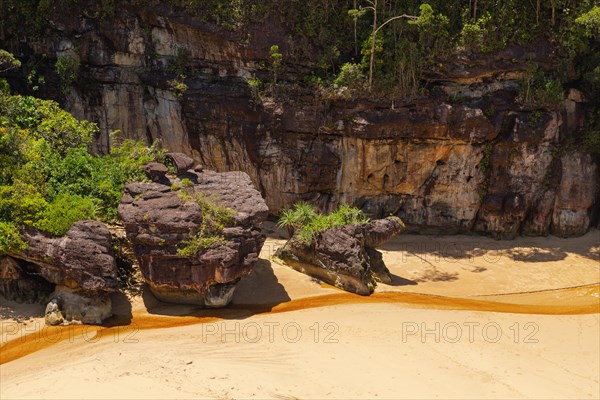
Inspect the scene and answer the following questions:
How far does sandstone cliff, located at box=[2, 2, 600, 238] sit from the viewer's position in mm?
22312

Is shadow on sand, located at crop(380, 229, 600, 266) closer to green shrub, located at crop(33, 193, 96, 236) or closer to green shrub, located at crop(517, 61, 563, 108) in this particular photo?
green shrub, located at crop(517, 61, 563, 108)

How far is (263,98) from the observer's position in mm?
22844

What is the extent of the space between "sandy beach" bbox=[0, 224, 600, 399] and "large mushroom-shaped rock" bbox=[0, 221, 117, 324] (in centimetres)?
50

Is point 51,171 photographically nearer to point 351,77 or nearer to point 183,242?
point 183,242

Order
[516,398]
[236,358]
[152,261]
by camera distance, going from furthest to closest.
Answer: [152,261]
[236,358]
[516,398]

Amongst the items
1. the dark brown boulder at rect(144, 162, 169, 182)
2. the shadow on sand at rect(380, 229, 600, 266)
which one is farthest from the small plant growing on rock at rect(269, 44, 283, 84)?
the shadow on sand at rect(380, 229, 600, 266)

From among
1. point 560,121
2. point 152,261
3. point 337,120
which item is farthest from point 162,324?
point 560,121

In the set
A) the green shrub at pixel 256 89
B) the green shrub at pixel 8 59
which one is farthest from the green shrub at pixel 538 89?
the green shrub at pixel 8 59

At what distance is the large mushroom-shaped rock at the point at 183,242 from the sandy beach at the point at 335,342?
64 centimetres

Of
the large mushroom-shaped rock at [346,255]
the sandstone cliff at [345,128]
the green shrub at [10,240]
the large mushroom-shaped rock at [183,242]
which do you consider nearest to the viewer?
the green shrub at [10,240]

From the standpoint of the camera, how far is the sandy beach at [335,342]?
41.5 feet

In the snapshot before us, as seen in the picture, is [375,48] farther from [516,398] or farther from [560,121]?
[516,398]

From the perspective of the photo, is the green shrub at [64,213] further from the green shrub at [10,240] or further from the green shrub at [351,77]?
the green shrub at [351,77]

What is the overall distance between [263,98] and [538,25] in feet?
34.1
